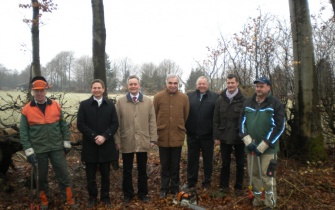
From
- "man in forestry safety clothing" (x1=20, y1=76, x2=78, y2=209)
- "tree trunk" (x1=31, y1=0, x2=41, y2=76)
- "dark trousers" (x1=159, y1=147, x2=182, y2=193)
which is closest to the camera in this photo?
"man in forestry safety clothing" (x1=20, y1=76, x2=78, y2=209)

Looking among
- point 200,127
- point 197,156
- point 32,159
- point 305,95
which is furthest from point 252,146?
point 32,159

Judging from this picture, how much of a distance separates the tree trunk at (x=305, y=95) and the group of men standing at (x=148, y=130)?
225 centimetres

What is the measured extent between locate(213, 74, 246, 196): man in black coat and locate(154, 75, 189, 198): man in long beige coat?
61 cm

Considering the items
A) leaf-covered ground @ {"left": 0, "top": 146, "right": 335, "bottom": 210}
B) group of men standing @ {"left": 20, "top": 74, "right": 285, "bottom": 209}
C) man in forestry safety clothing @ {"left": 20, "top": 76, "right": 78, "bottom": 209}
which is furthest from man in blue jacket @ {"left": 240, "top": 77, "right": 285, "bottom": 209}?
man in forestry safety clothing @ {"left": 20, "top": 76, "right": 78, "bottom": 209}

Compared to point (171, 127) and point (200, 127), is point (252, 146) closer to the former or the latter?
point (200, 127)

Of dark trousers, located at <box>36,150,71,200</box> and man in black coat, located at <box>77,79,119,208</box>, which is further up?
man in black coat, located at <box>77,79,119,208</box>

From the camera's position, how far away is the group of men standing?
4.86 meters

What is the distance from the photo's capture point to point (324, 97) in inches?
307

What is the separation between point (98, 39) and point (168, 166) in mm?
3719

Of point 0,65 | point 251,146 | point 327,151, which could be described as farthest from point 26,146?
point 0,65

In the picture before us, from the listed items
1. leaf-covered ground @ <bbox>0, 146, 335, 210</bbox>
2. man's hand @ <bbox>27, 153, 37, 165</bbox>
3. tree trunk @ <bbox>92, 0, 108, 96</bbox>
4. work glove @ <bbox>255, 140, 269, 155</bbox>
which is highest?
tree trunk @ <bbox>92, 0, 108, 96</bbox>

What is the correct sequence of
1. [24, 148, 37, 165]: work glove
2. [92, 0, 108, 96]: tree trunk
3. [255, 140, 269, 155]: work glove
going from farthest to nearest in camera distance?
1. [92, 0, 108, 96]: tree trunk
2. [24, 148, 37, 165]: work glove
3. [255, 140, 269, 155]: work glove

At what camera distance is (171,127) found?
18.1 feet

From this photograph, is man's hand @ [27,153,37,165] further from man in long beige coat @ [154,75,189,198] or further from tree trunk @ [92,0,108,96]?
tree trunk @ [92,0,108,96]
